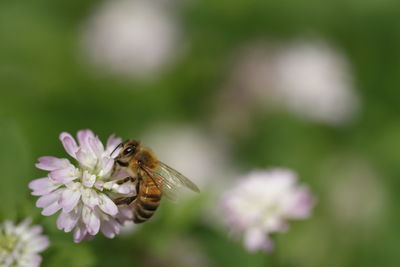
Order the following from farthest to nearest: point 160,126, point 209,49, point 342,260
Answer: point 209,49 < point 160,126 < point 342,260

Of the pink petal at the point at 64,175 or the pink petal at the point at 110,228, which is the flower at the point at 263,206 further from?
the pink petal at the point at 64,175

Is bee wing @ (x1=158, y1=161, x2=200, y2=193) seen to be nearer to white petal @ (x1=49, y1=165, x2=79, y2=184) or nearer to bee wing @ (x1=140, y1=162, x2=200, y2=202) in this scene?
bee wing @ (x1=140, y1=162, x2=200, y2=202)

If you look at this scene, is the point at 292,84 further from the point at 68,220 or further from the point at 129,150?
the point at 68,220

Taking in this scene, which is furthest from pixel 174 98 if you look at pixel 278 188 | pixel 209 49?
pixel 278 188

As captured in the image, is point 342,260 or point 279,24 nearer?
point 342,260

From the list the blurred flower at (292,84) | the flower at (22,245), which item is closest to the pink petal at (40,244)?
the flower at (22,245)

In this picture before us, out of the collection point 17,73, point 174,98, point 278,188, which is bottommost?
point 278,188

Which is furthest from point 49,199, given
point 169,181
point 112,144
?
point 169,181

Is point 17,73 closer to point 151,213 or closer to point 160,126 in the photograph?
point 160,126
